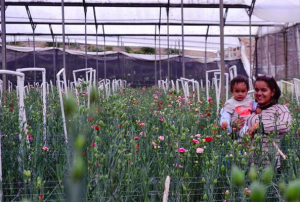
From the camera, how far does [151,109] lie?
3.24 meters

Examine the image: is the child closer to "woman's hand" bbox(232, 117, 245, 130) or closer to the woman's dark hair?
the woman's dark hair

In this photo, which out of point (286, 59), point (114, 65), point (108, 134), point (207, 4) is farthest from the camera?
point (114, 65)

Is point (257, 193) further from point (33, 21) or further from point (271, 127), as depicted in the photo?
point (33, 21)

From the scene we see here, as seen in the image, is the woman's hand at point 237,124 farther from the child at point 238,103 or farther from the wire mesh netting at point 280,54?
the wire mesh netting at point 280,54

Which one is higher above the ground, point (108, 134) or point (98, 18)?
point (98, 18)

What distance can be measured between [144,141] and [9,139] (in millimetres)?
692

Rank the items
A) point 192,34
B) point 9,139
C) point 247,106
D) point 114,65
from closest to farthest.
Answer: point 9,139 < point 247,106 < point 192,34 < point 114,65

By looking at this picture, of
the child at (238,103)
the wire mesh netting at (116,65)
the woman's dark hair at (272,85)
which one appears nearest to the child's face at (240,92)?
the child at (238,103)

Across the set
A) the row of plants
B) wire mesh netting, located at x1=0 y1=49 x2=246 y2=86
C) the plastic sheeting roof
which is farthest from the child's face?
wire mesh netting, located at x1=0 y1=49 x2=246 y2=86

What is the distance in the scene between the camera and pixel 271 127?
2.37 m

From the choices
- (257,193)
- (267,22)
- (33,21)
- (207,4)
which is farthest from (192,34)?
(257,193)

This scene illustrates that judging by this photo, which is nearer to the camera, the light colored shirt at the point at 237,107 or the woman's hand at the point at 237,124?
the woman's hand at the point at 237,124

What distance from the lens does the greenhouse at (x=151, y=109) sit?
1498 millimetres

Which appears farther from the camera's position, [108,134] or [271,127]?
[271,127]
